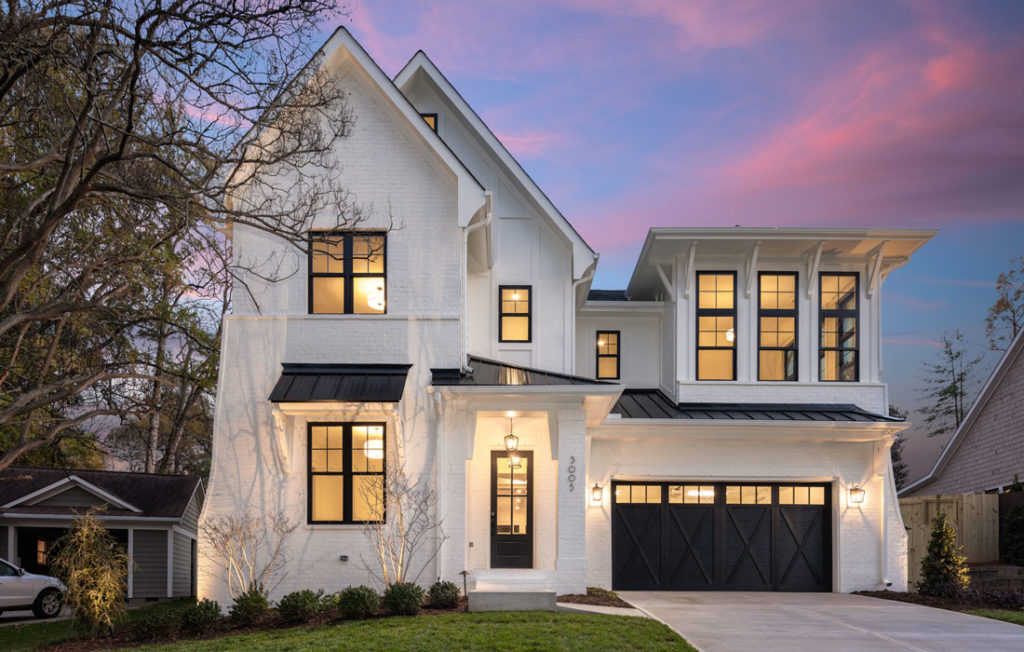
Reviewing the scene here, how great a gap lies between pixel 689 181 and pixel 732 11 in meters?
9.36

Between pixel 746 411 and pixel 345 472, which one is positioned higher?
pixel 746 411

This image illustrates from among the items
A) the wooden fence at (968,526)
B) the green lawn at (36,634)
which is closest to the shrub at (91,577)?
the green lawn at (36,634)

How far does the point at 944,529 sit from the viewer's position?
14.2 m

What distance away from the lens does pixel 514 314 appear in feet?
52.6

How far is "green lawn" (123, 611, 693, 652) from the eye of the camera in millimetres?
9031

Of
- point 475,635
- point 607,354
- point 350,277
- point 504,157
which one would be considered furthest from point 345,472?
point 607,354

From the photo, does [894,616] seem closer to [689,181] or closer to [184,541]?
[689,181]

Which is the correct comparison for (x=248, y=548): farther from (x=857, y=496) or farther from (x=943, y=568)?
(x=943, y=568)

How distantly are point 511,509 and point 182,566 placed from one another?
37.9 feet

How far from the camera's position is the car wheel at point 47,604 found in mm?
16000

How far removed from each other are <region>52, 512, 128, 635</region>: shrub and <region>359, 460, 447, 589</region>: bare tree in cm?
372

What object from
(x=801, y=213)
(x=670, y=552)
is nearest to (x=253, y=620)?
(x=670, y=552)

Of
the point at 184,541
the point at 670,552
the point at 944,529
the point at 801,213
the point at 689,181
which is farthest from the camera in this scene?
the point at 801,213

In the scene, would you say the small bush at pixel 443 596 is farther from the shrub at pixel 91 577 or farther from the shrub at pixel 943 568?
the shrub at pixel 943 568
